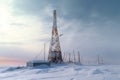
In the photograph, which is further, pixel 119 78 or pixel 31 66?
pixel 31 66

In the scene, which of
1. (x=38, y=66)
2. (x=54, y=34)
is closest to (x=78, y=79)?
(x=38, y=66)

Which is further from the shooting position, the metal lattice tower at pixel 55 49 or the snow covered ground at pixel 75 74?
the metal lattice tower at pixel 55 49

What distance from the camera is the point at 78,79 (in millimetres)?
36562

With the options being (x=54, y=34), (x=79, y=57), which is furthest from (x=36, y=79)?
(x=79, y=57)

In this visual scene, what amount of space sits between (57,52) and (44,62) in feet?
20.8

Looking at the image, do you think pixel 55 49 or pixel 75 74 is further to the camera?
pixel 55 49

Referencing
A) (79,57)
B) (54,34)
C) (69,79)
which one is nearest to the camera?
(69,79)

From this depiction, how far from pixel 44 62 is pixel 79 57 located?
22715mm

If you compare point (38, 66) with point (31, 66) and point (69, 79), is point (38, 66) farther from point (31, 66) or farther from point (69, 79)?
point (69, 79)

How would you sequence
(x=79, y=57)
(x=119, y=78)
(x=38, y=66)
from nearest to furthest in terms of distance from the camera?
(x=119, y=78), (x=38, y=66), (x=79, y=57)

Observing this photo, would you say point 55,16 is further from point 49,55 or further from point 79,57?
point 79,57

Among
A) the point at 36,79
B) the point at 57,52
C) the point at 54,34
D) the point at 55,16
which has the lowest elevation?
the point at 36,79

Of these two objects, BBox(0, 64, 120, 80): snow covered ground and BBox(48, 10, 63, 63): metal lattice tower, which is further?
BBox(48, 10, 63, 63): metal lattice tower

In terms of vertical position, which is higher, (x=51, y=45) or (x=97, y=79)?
(x=51, y=45)
